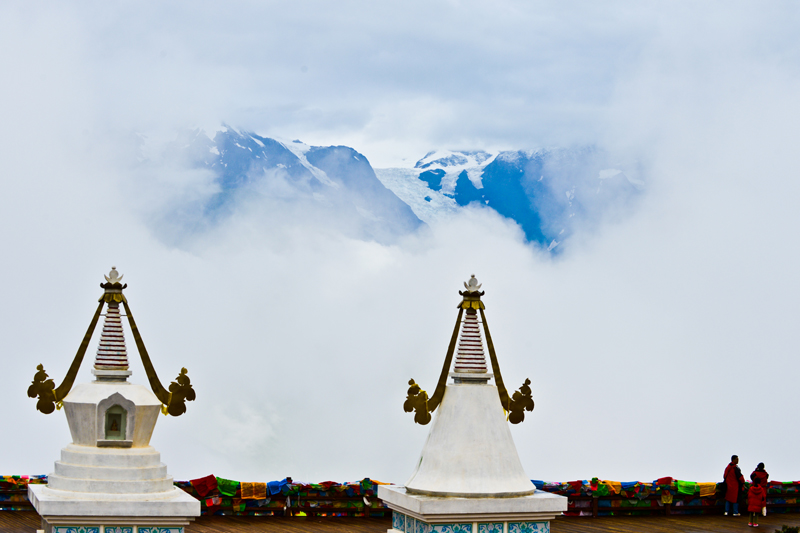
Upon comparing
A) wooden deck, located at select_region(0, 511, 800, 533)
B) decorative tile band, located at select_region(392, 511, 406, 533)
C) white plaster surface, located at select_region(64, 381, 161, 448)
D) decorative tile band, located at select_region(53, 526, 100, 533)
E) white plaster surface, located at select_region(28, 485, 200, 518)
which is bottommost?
wooden deck, located at select_region(0, 511, 800, 533)

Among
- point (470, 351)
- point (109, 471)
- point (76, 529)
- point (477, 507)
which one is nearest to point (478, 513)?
point (477, 507)

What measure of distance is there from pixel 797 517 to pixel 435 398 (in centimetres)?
1010

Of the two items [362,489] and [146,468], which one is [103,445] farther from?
[362,489]

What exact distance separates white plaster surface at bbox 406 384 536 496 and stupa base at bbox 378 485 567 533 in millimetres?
141

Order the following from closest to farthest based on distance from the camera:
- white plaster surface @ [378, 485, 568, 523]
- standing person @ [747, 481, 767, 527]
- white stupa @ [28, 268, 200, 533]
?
white stupa @ [28, 268, 200, 533]
white plaster surface @ [378, 485, 568, 523]
standing person @ [747, 481, 767, 527]

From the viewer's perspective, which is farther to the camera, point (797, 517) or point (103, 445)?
point (797, 517)

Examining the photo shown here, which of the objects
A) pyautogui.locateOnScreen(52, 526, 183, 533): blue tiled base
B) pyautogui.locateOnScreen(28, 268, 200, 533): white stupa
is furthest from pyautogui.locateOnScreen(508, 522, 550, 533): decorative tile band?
pyautogui.locateOnScreen(52, 526, 183, 533): blue tiled base

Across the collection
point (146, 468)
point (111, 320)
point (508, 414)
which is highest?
point (111, 320)

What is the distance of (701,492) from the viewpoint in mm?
19438

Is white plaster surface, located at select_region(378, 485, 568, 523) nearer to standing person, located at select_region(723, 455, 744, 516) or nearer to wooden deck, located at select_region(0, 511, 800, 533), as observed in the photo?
wooden deck, located at select_region(0, 511, 800, 533)

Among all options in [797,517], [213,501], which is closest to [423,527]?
[213,501]

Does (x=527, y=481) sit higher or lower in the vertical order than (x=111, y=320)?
lower

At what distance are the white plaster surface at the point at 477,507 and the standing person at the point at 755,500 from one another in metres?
6.55

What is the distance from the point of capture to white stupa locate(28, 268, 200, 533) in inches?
479
